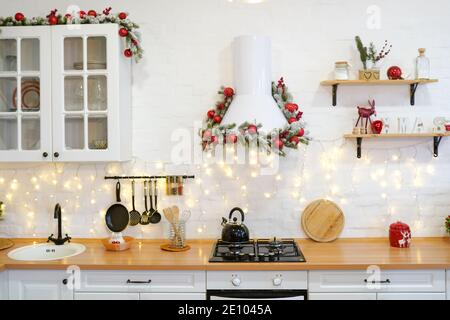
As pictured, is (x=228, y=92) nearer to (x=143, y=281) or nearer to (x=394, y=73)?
(x=394, y=73)

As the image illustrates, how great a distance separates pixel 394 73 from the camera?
309cm

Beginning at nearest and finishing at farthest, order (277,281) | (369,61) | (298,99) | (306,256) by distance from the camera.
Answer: (277,281) → (306,256) → (369,61) → (298,99)

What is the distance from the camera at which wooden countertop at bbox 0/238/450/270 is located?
261 cm

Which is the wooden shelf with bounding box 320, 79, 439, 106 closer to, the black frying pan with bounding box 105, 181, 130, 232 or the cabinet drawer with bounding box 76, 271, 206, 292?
the cabinet drawer with bounding box 76, 271, 206, 292

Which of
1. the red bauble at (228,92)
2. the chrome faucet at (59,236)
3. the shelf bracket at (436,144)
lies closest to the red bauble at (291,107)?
the red bauble at (228,92)

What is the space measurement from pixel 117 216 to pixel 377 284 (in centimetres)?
172

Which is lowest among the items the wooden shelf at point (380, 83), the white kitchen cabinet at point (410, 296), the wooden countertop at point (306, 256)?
the white kitchen cabinet at point (410, 296)

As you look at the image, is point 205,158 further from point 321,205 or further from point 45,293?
point 45,293

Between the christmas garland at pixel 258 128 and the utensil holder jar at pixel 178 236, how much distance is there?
22.0 inches

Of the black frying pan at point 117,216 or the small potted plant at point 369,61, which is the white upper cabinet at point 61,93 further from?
the small potted plant at point 369,61

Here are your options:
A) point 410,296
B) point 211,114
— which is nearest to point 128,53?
point 211,114

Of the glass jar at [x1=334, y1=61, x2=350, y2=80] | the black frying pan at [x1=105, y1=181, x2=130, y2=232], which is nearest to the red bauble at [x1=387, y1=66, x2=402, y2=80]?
the glass jar at [x1=334, y1=61, x2=350, y2=80]

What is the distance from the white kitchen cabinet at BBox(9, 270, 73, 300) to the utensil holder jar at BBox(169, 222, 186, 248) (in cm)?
66

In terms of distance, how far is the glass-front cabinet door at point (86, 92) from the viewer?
2.92 metres
